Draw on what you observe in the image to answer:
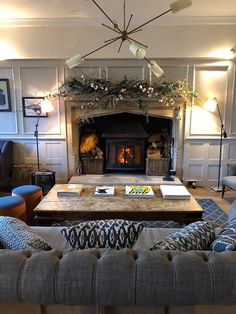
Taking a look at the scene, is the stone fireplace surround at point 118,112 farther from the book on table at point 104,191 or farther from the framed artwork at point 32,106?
the book on table at point 104,191

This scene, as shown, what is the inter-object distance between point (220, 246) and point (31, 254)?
2.83 ft

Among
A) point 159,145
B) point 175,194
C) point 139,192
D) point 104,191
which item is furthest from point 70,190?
point 159,145

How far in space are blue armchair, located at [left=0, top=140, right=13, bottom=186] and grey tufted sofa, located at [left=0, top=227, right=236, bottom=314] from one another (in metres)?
3.64

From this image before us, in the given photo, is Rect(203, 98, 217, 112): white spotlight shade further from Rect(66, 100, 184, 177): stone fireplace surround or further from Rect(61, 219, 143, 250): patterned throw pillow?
Rect(61, 219, 143, 250): patterned throw pillow

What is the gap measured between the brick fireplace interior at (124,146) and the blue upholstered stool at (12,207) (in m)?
2.12

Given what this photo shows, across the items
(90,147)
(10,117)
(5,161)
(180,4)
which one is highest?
(180,4)

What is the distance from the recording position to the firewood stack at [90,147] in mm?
4875

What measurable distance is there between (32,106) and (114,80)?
1.42 m

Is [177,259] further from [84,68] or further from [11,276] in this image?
[84,68]

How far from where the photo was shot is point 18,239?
1.40 meters

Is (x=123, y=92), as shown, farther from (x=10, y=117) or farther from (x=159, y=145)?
(x=10, y=117)

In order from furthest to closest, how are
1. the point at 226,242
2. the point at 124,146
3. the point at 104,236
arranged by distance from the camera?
the point at 124,146
the point at 104,236
the point at 226,242

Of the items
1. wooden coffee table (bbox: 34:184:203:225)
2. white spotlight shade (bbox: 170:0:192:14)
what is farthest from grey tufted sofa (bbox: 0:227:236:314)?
white spotlight shade (bbox: 170:0:192:14)

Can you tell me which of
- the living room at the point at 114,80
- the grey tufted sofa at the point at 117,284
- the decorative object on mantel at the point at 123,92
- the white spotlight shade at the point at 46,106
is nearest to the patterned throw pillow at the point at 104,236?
Result: the grey tufted sofa at the point at 117,284
